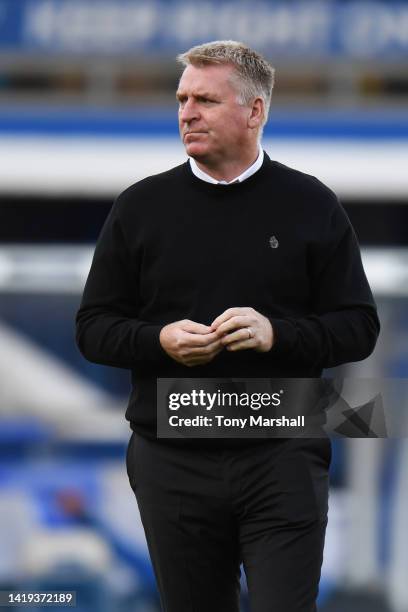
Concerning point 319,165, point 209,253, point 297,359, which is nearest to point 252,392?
point 297,359

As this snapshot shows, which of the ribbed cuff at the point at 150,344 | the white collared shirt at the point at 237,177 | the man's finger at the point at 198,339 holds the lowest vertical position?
the ribbed cuff at the point at 150,344

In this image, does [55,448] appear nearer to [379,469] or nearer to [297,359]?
[379,469]

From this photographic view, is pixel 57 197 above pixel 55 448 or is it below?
above

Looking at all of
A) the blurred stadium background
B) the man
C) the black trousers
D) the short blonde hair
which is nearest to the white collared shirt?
the man

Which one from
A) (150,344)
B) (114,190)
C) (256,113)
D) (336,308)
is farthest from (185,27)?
(150,344)

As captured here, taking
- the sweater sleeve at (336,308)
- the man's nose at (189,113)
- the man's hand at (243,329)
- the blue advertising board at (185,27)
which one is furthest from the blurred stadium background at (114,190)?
the man's hand at (243,329)

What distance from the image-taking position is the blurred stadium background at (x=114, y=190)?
5.42m

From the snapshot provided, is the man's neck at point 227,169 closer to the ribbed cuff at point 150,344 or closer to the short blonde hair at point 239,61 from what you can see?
the short blonde hair at point 239,61

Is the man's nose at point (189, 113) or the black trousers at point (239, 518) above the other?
the man's nose at point (189, 113)

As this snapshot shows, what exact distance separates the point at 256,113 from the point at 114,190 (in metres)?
2.87

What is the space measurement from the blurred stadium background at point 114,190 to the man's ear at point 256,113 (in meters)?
2.68

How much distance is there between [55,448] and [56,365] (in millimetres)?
340

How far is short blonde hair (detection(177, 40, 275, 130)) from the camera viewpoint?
2.67 metres

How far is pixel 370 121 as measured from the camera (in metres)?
5.51
